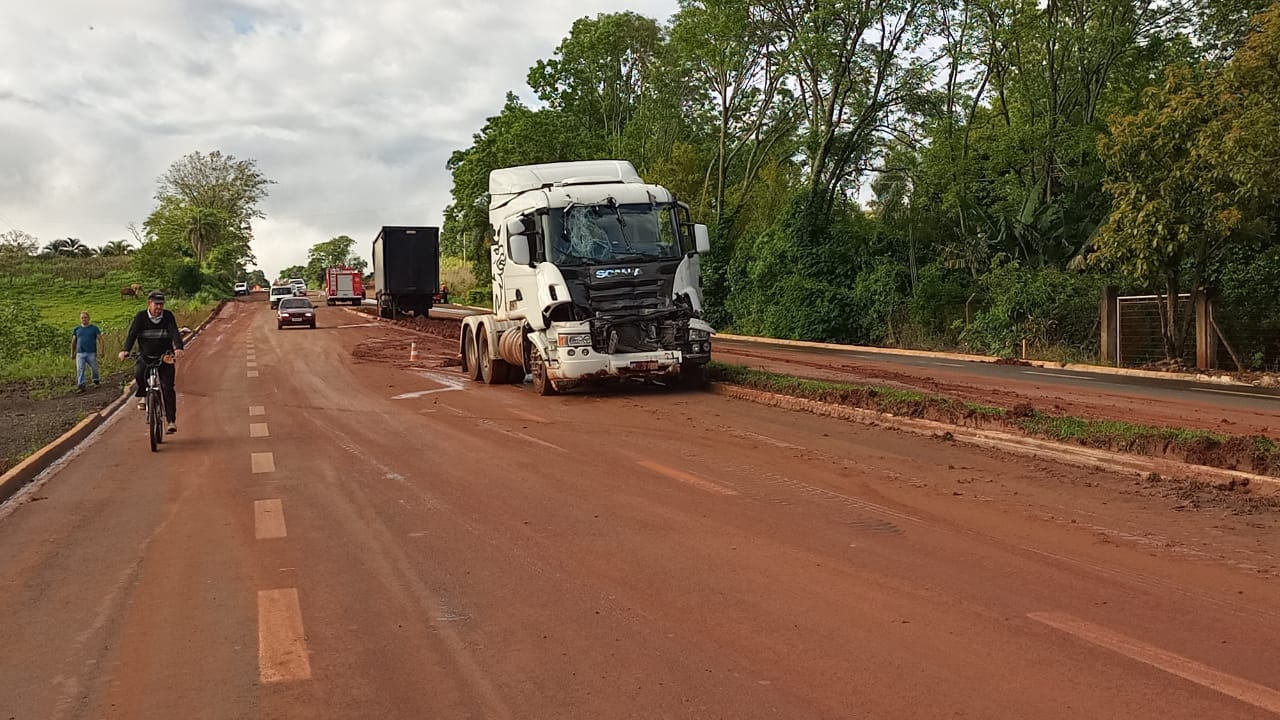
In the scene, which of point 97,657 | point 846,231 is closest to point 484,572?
point 97,657

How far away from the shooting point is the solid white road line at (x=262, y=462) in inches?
422

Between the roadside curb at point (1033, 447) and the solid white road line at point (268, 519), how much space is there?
283 inches

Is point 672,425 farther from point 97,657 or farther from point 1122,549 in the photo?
point 97,657

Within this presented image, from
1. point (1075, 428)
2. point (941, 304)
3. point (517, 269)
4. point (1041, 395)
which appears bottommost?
point (1041, 395)

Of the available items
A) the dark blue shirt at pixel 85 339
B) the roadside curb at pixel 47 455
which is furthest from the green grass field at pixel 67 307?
the roadside curb at pixel 47 455

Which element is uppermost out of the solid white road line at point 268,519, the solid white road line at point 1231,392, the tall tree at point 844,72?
the tall tree at point 844,72

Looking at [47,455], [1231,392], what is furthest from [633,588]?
[1231,392]

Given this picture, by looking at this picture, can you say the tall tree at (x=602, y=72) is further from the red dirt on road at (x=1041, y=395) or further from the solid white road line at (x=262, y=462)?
the solid white road line at (x=262, y=462)

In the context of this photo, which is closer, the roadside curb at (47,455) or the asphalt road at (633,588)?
the asphalt road at (633,588)

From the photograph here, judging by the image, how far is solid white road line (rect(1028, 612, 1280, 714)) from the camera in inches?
168

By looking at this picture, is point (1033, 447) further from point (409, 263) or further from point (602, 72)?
point (602, 72)

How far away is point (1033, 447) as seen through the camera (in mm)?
10758

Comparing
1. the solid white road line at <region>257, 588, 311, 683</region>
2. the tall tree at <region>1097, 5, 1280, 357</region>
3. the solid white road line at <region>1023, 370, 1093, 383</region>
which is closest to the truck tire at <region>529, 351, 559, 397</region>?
the solid white road line at <region>1023, 370, 1093, 383</region>

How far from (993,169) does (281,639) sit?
3063cm
